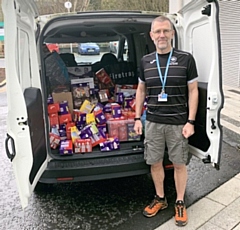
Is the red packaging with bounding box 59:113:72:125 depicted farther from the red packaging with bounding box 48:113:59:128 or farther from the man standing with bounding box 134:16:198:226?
the man standing with bounding box 134:16:198:226

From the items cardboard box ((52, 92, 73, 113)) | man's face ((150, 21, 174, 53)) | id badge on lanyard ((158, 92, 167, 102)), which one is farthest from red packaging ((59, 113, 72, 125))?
man's face ((150, 21, 174, 53))

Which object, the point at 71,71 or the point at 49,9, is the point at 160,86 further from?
the point at 49,9

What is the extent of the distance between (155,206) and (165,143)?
632 mm

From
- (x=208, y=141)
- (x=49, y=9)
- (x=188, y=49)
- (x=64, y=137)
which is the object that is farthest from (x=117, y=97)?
(x=49, y=9)

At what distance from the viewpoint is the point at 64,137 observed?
134 inches

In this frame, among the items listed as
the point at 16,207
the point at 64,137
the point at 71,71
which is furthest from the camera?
the point at 71,71

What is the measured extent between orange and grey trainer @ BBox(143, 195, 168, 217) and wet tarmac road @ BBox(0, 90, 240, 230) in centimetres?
5

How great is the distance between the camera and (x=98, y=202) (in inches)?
125

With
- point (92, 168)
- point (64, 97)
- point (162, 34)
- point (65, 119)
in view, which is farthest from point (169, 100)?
point (64, 97)

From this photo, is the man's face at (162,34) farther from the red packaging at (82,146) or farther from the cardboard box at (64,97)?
the cardboard box at (64,97)

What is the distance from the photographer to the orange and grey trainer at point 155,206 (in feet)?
9.46

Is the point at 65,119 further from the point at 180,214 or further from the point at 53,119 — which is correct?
the point at 180,214

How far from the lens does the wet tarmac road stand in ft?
9.25

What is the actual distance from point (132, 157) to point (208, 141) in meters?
0.74
